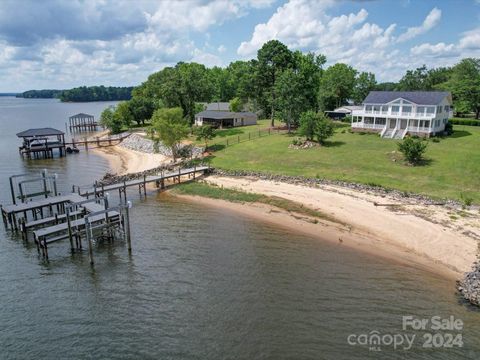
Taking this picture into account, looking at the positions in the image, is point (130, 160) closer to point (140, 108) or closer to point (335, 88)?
point (140, 108)

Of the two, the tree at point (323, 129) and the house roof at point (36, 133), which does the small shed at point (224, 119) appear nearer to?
the tree at point (323, 129)

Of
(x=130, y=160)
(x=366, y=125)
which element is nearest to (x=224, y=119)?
(x=130, y=160)

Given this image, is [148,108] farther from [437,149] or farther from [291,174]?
[437,149]

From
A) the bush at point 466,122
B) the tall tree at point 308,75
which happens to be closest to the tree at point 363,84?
the tall tree at point 308,75

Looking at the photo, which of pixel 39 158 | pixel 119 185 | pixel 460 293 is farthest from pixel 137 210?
pixel 39 158

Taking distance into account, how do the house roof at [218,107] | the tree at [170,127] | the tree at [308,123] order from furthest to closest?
1. the house roof at [218,107]
2. the tree at [308,123]
3. the tree at [170,127]

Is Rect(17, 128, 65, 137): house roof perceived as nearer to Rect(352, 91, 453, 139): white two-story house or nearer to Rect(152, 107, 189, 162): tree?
Rect(152, 107, 189, 162): tree
